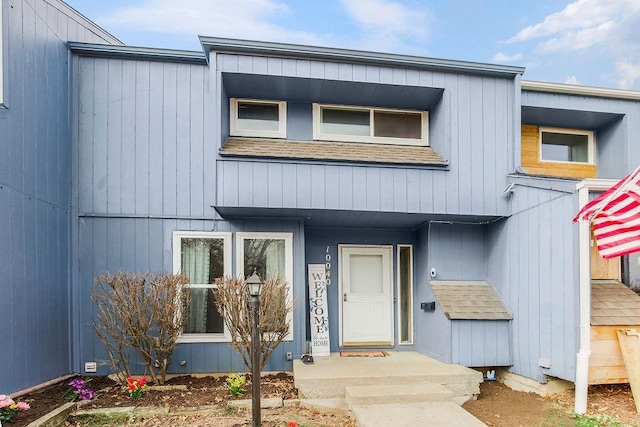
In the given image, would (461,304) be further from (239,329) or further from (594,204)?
(239,329)

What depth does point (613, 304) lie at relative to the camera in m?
5.12

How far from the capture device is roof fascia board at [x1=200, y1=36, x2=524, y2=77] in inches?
218

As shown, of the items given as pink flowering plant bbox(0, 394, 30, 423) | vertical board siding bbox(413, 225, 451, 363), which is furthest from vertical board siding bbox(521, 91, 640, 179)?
pink flowering plant bbox(0, 394, 30, 423)

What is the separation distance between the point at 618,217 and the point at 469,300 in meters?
2.35

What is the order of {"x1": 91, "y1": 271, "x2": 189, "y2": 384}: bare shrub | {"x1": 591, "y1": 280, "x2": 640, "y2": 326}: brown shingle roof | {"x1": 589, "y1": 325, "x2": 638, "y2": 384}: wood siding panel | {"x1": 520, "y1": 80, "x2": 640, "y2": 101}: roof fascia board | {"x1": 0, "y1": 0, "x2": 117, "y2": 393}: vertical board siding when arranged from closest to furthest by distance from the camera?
{"x1": 0, "y1": 0, "x2": 117, "y2": 393}: vertical board siding → {"x1": 589, "y1": 325, "x2": 638, "y2": 384}: wood siding panel → {"x1": 591, "y1": 280, "x2": 640, "y2": 326}: brown shingle roof → {"x1": 91, "y1": 271, "x2": 189, "y2": 384}: bare shrub → {"x1": 520, "y1": 80, "x2": 640, "y2": 101}: roof fascia board

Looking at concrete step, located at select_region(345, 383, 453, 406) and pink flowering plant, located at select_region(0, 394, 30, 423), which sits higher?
pink flowering plant, located at select_region(0, 394, 30, 423)

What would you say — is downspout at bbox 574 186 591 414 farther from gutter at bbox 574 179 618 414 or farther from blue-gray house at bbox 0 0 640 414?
blue-gray house at bbox 0 0 640 414

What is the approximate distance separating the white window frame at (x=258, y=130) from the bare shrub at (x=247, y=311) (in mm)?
2484

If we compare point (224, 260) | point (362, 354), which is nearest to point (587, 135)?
point (362, 354)

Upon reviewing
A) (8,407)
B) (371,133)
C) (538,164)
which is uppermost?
(371,133)

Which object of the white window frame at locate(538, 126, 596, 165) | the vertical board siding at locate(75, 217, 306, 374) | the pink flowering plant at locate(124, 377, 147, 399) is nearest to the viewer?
the pink flowering plant at locate(124, 377, 147, 399)

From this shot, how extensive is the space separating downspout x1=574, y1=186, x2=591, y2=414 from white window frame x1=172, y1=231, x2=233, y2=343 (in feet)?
15.0

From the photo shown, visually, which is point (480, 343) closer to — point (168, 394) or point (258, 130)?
point (168, 394)

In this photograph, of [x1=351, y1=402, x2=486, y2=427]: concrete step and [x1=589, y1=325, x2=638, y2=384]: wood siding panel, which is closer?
[x1=351, y1=402, x2=486, y2=427]: concrete step
